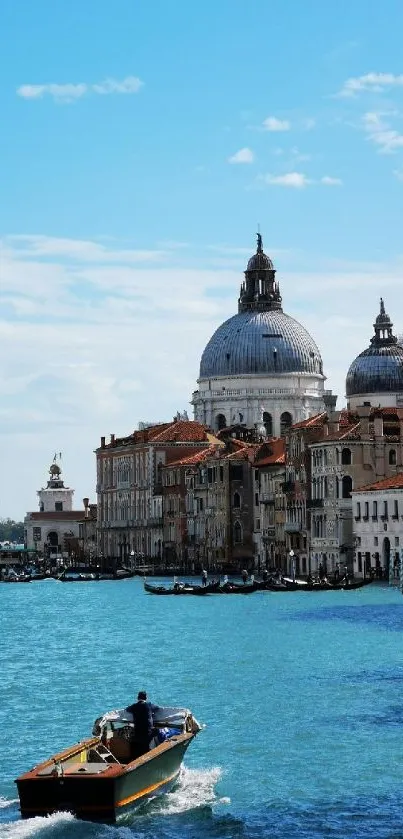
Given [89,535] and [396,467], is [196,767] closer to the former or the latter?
[396,467]

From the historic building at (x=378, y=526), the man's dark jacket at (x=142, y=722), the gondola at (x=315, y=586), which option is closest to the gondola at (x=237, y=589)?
→ the gondola at (x=315, y=586)

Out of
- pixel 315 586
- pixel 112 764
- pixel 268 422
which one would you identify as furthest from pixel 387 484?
pixel 112 764

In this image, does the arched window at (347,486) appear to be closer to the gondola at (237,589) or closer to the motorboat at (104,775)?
the gondola at (237,589)

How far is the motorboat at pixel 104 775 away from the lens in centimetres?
2058

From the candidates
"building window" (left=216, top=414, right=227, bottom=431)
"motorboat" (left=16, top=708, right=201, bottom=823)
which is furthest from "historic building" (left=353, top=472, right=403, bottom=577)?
"motorboat" (left=16, top=708, right=201, bottom=823)

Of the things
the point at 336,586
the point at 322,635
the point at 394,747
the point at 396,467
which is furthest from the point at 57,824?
the point at 396,467

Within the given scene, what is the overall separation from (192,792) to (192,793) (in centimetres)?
6

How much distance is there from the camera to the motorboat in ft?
67.5

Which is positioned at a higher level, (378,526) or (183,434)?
(183,434)

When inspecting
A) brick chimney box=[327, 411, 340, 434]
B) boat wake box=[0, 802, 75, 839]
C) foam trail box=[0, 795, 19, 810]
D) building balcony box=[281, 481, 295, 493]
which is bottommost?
boat wake box=[0, 802, 75, 839]

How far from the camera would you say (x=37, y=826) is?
20531 millimetres

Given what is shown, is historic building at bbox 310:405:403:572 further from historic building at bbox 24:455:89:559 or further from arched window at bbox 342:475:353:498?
historic building at bbox 24:455:89:559

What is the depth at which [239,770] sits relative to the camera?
24438 millimetres

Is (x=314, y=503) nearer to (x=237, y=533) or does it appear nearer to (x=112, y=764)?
(x=237, y=533)
